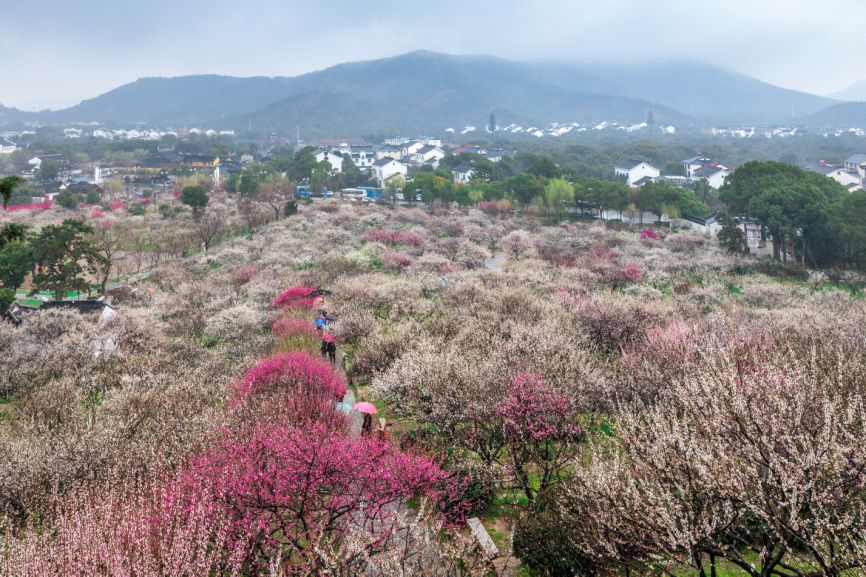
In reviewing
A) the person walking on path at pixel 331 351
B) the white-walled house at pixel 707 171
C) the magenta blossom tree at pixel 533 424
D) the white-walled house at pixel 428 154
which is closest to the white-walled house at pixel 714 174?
the white-walled house at pixel 707 171

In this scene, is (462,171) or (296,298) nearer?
(296,298)

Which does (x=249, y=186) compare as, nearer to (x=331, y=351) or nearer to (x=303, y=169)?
(x=303, y=169)

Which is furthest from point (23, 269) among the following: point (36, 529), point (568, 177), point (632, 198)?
point (568, 177)

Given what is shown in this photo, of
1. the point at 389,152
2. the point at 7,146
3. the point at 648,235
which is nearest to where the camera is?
the point at 648,235

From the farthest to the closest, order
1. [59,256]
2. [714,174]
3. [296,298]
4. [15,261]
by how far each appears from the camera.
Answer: [714,174], [15,261], [59,256], [296,298]

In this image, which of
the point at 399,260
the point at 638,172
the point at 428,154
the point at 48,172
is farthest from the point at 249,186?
the point at 638,172

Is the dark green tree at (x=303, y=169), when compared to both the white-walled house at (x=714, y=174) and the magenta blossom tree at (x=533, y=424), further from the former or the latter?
the magenta blossom tree at (x=533, y=424)

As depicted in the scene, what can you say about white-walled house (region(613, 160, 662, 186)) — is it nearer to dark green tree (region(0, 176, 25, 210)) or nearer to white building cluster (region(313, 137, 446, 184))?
white building cluster (region(313, 137, 446, 184))

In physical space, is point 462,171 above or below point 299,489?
above

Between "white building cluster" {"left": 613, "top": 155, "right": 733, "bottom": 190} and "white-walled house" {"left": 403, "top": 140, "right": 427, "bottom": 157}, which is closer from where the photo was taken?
"white building cluster" {"left": 613, "top": 155, "right": 733, "bottom": 190}

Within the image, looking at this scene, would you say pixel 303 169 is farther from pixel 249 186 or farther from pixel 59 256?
pixel 59 256

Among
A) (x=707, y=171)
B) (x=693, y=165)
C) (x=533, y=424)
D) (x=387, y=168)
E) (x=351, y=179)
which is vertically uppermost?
(x=693, y=165)

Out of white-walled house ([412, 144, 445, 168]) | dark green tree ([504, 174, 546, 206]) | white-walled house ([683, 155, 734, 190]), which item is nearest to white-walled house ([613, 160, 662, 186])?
white-walled house ([683, 155, 734, 190])

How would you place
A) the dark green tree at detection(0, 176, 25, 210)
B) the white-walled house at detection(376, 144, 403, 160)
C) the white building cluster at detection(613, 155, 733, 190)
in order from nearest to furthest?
the dark green tree at detection(0, 176, 25, 210) → the white building cluster at detection(613, 155, 733, 190) → the white-walled house at detection(376, 144, 403, 160)
